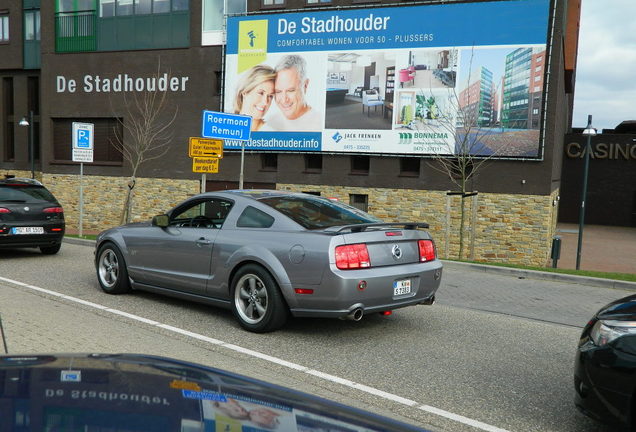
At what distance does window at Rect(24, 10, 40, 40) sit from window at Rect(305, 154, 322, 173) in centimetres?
Answer: 1629

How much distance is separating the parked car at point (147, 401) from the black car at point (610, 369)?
2157mm

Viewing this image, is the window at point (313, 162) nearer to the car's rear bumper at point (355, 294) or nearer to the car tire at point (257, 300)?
the car tire at point (257, 300)

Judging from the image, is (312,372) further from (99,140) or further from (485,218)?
(99,140)

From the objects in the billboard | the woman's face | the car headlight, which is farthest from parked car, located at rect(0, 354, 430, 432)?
the woman's face

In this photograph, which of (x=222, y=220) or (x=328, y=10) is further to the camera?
(x=328, y=10)

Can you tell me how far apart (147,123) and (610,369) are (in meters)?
22.0

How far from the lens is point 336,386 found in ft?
15.6

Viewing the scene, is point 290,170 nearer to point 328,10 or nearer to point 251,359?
point 328,10

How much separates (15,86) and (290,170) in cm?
1713

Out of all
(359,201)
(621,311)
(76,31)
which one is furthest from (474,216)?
(76,31)

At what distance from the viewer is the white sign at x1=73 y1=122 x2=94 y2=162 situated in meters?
16.4

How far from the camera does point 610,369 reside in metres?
3.55

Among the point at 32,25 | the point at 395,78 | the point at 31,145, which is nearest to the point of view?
the point at 395,78

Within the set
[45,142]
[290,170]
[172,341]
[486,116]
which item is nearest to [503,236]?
[486,116]
